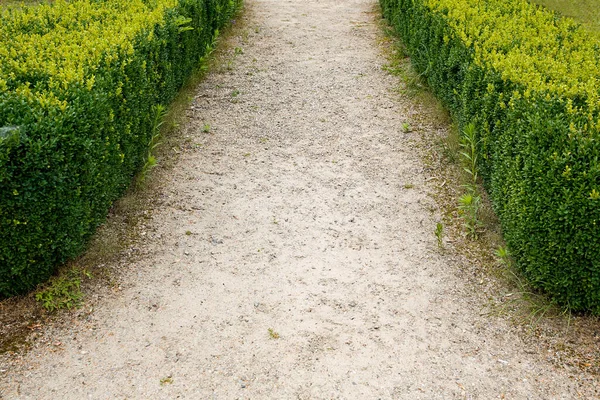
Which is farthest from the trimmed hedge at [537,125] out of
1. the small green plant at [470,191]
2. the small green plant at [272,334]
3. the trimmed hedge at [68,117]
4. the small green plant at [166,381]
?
the trimmed hedge at [68,117]

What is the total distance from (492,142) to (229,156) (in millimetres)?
2829

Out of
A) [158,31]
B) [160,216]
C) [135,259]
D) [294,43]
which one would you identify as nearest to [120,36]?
[158,31]

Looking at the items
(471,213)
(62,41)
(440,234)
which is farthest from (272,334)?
(62,41)

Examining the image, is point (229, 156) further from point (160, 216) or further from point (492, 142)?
point (492, 142)

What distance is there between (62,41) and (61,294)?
2.43 metres

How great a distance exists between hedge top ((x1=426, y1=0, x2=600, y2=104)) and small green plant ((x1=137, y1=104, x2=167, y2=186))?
129 inches

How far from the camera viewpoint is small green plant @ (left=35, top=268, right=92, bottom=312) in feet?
14.9

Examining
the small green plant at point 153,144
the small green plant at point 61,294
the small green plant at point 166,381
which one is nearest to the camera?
the small green plant at point 166,381

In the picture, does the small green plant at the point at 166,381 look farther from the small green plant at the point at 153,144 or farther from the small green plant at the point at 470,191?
the small green plant at the point at 470,191

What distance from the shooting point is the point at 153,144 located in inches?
268

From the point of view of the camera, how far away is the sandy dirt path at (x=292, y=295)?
4.01 metres

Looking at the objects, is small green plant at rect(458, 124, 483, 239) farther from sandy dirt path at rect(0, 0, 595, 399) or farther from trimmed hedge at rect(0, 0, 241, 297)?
trimmed hedge at rect(0, 0, 241, 297)

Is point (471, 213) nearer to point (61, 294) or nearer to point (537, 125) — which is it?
point (537, 125)

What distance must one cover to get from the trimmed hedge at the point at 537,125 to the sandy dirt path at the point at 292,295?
2.07ft
